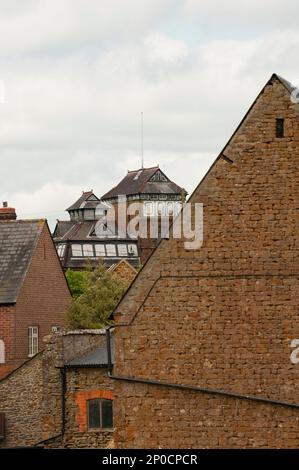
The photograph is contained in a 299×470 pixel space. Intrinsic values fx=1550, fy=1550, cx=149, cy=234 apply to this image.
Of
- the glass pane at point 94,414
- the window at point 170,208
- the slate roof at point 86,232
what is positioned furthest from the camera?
the window at point 170,208

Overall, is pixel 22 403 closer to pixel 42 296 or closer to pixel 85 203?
pixel 42 296

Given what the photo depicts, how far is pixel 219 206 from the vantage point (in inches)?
993

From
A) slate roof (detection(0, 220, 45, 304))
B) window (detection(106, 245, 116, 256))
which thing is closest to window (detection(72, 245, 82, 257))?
window (detection(106, 245, 116, 256))

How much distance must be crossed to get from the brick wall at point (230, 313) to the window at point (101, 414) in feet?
42.2

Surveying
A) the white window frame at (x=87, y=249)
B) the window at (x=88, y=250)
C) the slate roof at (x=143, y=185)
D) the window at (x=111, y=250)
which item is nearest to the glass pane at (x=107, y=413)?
the white window frame at (x=87, y=249)

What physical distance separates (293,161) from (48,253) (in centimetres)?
3281

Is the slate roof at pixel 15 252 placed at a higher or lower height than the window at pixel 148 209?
lower

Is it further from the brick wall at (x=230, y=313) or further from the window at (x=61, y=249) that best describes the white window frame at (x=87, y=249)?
the brick wall at (x=230, y=313)

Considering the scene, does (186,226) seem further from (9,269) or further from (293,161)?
(9,269)

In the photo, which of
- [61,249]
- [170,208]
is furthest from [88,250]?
[170,208]

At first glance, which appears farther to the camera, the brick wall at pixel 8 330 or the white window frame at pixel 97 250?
the white window frame at pixel 97 250

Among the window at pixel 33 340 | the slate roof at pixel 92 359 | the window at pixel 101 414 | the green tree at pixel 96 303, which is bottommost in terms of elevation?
the window at pixel 101 414

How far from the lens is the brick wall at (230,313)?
977 inches

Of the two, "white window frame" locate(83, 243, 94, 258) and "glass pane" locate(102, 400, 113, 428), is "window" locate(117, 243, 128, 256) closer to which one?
"white window frame" locate(83, 243, 94, 258)
